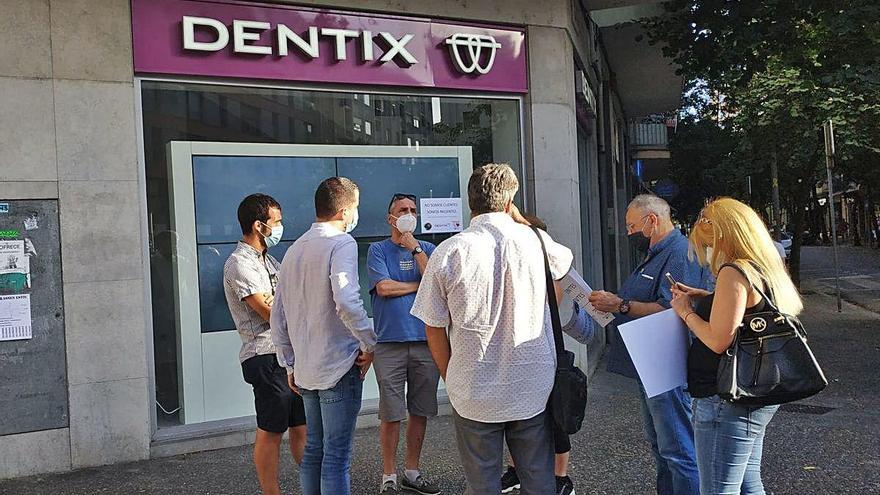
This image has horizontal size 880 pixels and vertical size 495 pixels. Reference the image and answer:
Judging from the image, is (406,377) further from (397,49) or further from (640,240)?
(397,49)

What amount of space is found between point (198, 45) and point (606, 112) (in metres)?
8.39

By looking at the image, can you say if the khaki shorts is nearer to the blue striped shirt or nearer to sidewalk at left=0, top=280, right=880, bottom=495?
sidewalk at left=0, top=280, right=880, bottom=495

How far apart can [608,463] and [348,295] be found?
2.58 meters

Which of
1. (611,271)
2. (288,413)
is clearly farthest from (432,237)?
(611,271)

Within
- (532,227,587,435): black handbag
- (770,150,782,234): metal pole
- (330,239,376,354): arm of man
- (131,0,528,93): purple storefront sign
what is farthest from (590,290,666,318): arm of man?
(770,150,782,234): metal pole

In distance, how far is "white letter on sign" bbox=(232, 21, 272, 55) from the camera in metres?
5.94

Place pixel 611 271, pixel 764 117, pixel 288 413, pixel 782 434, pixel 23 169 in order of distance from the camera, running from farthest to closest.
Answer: pixel 764 117
pixel 611 271
pixel 782 434
pixel 23 169
pixel 288 413

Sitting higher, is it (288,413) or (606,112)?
(606,112)

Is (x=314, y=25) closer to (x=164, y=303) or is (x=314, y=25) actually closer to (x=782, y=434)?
(x=164, y=303)

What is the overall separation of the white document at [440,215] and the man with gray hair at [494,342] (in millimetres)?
3825

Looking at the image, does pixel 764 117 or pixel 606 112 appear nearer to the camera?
pixel 606 112

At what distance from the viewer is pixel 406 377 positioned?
4816 millimetres

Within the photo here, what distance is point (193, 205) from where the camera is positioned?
6.09 meters

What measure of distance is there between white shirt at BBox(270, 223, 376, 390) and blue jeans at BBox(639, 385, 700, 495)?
1448mm
